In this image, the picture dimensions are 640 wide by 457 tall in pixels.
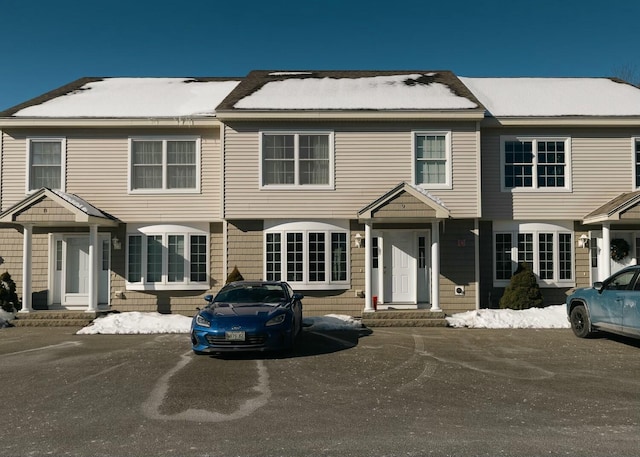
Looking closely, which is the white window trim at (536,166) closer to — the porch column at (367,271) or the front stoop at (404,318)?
the porch column at (367,271)

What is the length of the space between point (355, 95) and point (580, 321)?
8.87 meters

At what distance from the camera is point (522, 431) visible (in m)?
5.32

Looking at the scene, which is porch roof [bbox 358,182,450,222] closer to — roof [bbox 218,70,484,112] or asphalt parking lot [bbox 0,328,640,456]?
roof [bbox 218,70,484,112]

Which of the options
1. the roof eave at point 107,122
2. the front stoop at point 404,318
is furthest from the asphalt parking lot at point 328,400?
the roof eave at point 107,122

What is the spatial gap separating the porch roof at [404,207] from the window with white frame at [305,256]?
160 centimetres

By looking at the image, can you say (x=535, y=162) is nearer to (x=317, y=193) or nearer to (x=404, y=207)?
(x=404, y=207)

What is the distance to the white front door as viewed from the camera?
15.0 m

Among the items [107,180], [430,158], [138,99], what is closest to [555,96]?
[430,158]

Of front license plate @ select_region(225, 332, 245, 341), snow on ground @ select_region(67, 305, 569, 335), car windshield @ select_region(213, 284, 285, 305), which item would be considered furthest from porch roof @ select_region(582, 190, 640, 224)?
front license plate @ select_region(225, 332, 245, 341)

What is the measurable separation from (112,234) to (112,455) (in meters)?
11.4

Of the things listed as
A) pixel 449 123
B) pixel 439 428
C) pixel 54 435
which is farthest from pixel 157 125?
pixel 439 428

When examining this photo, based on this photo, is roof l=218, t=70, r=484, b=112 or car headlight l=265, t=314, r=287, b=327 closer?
car headlight l=265, t=314, r=287, b=327

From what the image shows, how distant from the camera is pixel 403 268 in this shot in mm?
15109

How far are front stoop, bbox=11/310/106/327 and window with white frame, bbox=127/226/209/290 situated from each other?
167 centimetres
